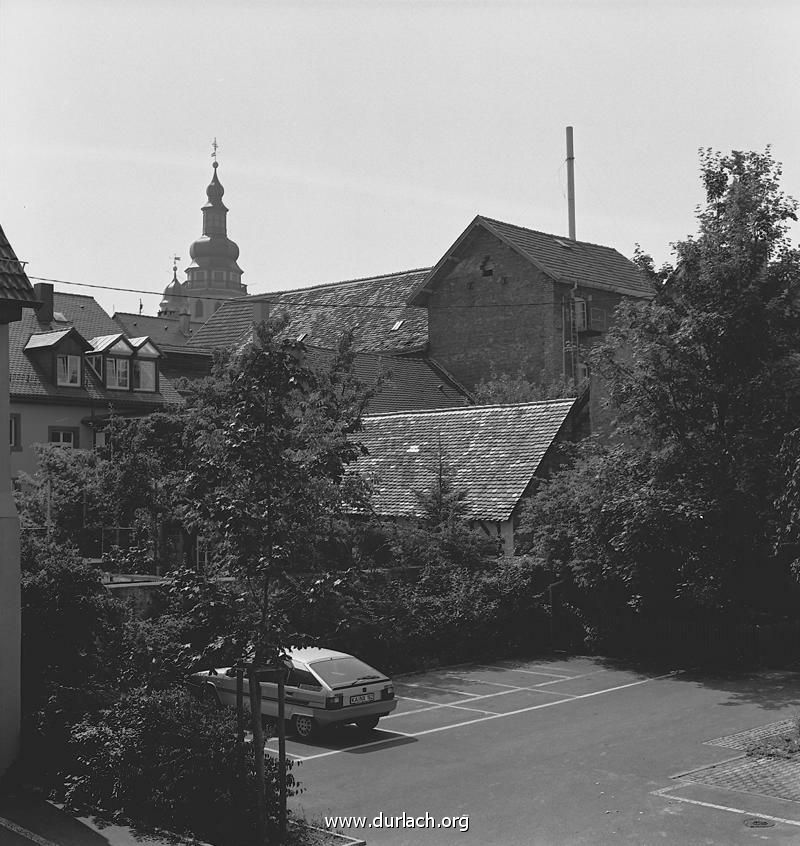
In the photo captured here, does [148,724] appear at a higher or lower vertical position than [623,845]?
higher

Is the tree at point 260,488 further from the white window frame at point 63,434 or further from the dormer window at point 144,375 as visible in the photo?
the dormer window at point 144,375

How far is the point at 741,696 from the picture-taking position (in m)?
20.0

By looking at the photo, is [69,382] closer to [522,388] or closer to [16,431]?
[16,431]

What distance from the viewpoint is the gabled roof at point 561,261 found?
1837 inches

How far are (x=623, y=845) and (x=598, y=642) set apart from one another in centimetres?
1377

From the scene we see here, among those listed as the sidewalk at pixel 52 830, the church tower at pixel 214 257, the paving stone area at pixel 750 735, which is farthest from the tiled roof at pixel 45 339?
the church tower at pixel 214 257

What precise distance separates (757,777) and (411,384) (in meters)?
33.8

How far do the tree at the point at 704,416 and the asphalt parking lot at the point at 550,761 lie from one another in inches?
94.0

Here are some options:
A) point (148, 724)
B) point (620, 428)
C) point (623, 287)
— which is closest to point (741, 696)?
point (620, 428)

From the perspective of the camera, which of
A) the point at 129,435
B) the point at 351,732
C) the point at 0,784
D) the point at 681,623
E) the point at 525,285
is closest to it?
the point at 0,784

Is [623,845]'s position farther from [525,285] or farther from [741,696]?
[525,285]

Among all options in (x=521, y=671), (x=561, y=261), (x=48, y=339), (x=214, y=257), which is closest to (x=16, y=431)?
(x=48, y=339)

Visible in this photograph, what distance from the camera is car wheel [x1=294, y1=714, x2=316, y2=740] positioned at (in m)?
A: 16.5

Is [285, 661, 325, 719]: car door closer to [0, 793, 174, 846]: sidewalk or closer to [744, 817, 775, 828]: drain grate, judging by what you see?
[0, 793, 174, 846]: sidewalk
